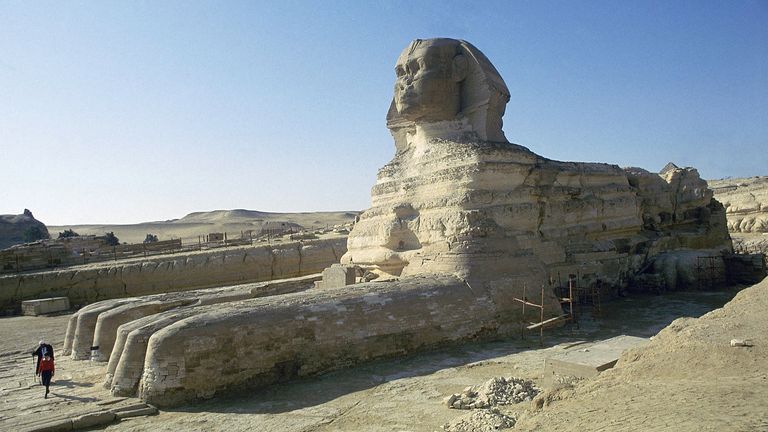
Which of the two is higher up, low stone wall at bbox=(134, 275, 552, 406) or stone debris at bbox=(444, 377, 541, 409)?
low stone wall at bbox=(134, 275, 552, 406)

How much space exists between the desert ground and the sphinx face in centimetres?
465

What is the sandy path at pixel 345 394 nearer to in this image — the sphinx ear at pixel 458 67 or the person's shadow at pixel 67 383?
the person's shadow at pixel 67 383

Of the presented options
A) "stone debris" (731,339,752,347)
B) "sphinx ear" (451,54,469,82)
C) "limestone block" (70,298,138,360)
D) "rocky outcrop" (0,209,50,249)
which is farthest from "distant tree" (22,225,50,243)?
"stone debris" (731,339,752,347)

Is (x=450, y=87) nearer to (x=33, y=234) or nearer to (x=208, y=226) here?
(x=33, y=234)

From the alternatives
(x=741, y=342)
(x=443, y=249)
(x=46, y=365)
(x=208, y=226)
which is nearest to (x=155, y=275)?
(x=46, y=365)

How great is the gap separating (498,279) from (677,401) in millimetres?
5133

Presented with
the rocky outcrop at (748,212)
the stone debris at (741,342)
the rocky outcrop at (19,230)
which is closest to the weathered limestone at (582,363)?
the stone debris at (741,342)

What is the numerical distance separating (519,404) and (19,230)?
39234 mm

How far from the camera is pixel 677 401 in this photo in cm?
338

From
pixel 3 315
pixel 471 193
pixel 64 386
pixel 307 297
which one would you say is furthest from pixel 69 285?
pixel 471 193

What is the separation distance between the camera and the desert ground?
3.37 m

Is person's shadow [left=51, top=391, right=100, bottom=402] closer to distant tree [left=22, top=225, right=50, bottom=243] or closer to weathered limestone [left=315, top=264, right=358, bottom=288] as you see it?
weathered limestone [left=315, top=264, right=358, bottom=288]

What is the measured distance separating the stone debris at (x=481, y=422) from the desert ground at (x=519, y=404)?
0.04 metres

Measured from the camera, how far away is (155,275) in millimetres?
15906
